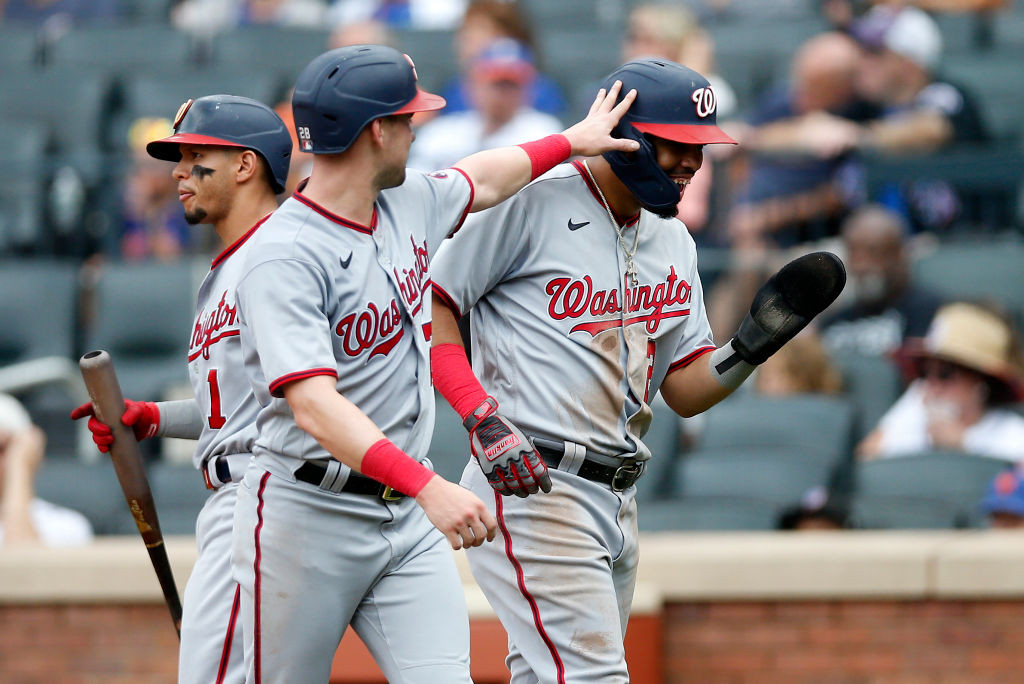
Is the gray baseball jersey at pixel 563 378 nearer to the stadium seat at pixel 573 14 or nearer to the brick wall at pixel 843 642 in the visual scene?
the brick wall at pixel 843 642

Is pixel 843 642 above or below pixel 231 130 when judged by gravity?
below

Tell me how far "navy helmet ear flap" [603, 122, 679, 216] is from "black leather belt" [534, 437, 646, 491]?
64 cm

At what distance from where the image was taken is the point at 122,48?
1040cm

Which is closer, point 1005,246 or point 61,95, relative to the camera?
point 1005,246

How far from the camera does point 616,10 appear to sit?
10.9 metres

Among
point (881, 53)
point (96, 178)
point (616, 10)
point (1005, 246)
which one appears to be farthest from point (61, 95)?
point (1005, 246)

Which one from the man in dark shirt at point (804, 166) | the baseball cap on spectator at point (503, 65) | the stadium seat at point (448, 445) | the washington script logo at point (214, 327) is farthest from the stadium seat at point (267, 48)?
the washington script logo at point (214, 327)

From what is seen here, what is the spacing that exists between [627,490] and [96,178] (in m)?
5.45

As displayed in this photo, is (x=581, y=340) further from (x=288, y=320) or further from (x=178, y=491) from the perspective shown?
(x=178, y=491)

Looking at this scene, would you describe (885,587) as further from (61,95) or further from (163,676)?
(61,95)

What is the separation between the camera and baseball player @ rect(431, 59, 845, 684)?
3555mm

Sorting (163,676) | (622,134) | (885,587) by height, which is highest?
(622,134)

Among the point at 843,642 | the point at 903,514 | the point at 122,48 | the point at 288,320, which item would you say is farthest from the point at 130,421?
the point at 122,48

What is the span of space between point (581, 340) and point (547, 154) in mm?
467
